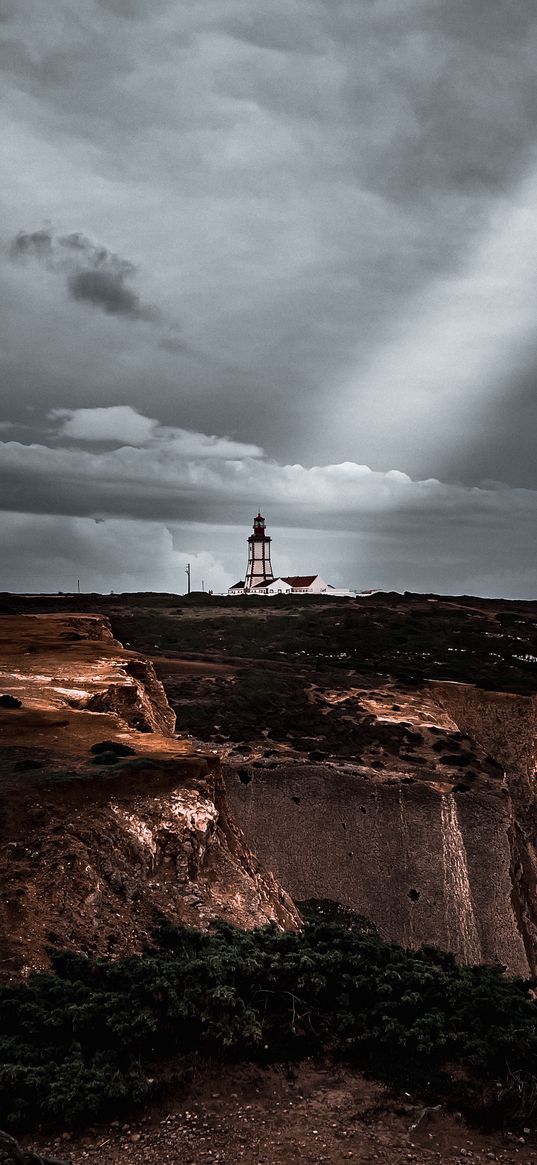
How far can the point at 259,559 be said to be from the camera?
142m

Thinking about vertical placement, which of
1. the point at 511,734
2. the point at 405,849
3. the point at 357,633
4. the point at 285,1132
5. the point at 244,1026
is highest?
the point at 357,633

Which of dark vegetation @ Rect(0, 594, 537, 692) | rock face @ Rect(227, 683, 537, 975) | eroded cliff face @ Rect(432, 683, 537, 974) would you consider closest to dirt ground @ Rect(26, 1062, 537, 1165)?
rock face @ Rect(227, 683, 537, 975)

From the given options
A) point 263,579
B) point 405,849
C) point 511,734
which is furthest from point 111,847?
point 263,579

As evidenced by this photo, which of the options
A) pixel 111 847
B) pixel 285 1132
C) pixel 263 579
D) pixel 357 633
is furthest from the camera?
pixel 263 579

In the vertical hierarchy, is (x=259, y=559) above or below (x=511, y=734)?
above

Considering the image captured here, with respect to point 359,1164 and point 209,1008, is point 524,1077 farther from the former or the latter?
point 209,1008

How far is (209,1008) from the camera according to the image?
45.7 ft

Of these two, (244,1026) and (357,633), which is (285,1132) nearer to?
(244,1026)

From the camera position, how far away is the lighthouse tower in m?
140

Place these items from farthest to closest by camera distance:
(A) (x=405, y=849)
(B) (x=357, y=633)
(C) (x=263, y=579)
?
1. (C) (x=263, y=579)
2. (B) (x=357, y=633)
3. (A) (x=405, y=849)

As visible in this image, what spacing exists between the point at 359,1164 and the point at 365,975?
5012mm

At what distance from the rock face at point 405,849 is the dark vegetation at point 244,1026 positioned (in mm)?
21176

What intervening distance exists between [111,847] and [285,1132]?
339 inches

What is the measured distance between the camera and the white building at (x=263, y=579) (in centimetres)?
13675
